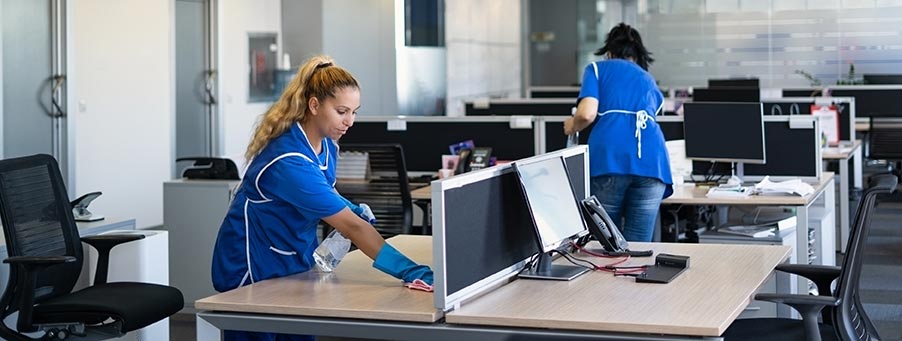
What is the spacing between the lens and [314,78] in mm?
3340

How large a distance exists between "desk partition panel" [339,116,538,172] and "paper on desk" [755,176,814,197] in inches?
50.5

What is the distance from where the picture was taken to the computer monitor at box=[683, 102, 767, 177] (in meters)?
6.02

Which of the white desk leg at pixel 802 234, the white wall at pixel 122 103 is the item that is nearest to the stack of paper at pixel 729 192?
the white desk leg at pixel 802 234

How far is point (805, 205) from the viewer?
540 cm

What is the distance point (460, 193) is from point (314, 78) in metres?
0.65

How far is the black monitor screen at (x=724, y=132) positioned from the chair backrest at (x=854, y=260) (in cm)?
271

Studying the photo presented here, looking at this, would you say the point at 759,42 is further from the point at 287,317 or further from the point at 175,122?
the point at 287,317

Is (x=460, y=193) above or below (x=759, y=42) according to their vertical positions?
below

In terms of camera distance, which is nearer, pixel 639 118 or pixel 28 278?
pixel 28 278

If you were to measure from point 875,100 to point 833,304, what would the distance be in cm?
860

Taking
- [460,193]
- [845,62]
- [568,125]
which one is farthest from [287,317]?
[845,62]

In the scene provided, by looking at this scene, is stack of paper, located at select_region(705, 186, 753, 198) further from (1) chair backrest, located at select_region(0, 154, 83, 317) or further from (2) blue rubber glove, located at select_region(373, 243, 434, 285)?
(1) chair backrest, located at select_region(0, 154, 83, 317)

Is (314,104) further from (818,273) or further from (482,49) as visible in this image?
(482,49)

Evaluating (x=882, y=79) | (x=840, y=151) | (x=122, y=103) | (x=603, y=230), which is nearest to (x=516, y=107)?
(x=840, y=151)
